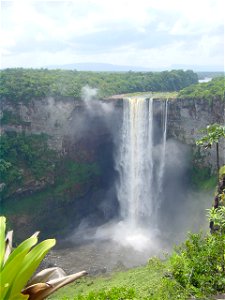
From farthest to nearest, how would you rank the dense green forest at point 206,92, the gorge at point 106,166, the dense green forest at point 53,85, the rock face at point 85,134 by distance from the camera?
the dense green forest at point 53,85 → the rock face at point 85,134 → the gorge at point 106,166 → the dense green forest at point 206,92

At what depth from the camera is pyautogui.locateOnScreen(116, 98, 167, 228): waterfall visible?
36.8 meters

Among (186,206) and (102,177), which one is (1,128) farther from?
(186,206)

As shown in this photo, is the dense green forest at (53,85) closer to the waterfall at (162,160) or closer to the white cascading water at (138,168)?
the white cascading water at (138,168)

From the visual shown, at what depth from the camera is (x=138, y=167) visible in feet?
126

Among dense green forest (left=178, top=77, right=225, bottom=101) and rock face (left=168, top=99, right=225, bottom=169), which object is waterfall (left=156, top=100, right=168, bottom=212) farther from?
dense green forest (left=178, top=77, right=225, bottom=101)

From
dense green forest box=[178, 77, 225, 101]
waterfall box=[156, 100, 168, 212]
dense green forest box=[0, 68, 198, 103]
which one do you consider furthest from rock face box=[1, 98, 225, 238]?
dense green forest box=[0, 68, 198, 103]

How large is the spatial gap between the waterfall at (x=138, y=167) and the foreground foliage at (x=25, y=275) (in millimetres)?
33357

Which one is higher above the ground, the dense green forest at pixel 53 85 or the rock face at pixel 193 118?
the dense green forest at pixel 53 85

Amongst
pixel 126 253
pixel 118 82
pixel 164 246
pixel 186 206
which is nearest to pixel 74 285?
pixel 126 253

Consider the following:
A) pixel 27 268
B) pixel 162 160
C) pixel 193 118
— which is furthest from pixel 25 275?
pixel 162 160

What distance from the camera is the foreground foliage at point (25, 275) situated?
296 centimetres

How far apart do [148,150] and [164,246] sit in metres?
9.34

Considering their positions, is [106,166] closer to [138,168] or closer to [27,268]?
[138,168]

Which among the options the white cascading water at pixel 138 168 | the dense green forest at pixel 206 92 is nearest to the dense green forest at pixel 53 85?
the white cascading water at pixel 138 168
